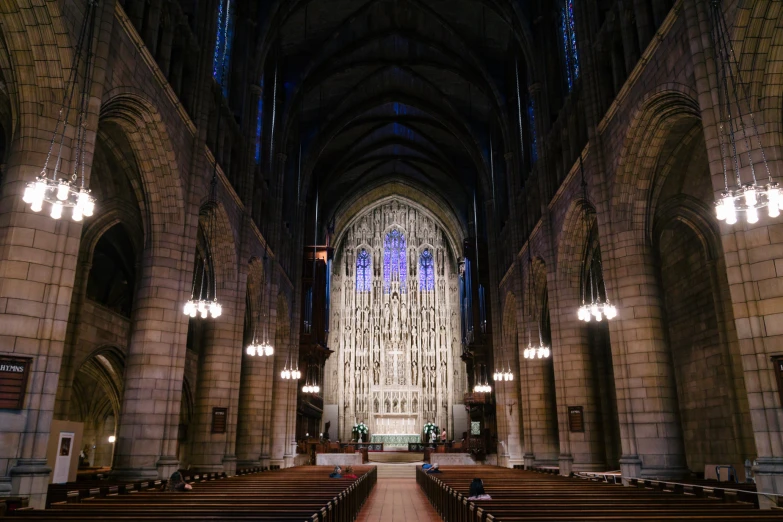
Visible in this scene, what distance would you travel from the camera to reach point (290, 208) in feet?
110

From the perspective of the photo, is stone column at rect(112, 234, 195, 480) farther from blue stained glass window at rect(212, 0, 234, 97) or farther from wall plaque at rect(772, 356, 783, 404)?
wall plaque at rect(772, 356, 783, 404)

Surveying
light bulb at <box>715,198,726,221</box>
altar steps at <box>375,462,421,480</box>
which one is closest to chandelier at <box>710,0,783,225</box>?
light bulb at <box>715,198,726,221</box>

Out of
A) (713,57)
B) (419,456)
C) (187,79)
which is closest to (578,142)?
(713,57)

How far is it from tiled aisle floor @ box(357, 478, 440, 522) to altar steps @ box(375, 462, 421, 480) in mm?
10732

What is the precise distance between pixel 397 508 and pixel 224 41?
56.1 ft

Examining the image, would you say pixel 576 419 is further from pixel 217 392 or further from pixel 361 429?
pixel 361 429

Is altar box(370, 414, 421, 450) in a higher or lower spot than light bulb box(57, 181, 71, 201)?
lower

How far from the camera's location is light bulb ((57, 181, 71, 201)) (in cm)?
788

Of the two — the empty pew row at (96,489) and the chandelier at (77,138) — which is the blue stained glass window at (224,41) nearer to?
the chandelier at (77,138)

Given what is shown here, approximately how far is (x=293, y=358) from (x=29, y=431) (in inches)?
889

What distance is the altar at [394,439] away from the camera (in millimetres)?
45000

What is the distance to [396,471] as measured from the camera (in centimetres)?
3253

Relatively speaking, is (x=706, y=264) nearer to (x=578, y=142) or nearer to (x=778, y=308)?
(x=578, y=142)

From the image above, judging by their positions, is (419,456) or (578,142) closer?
(578,142)
